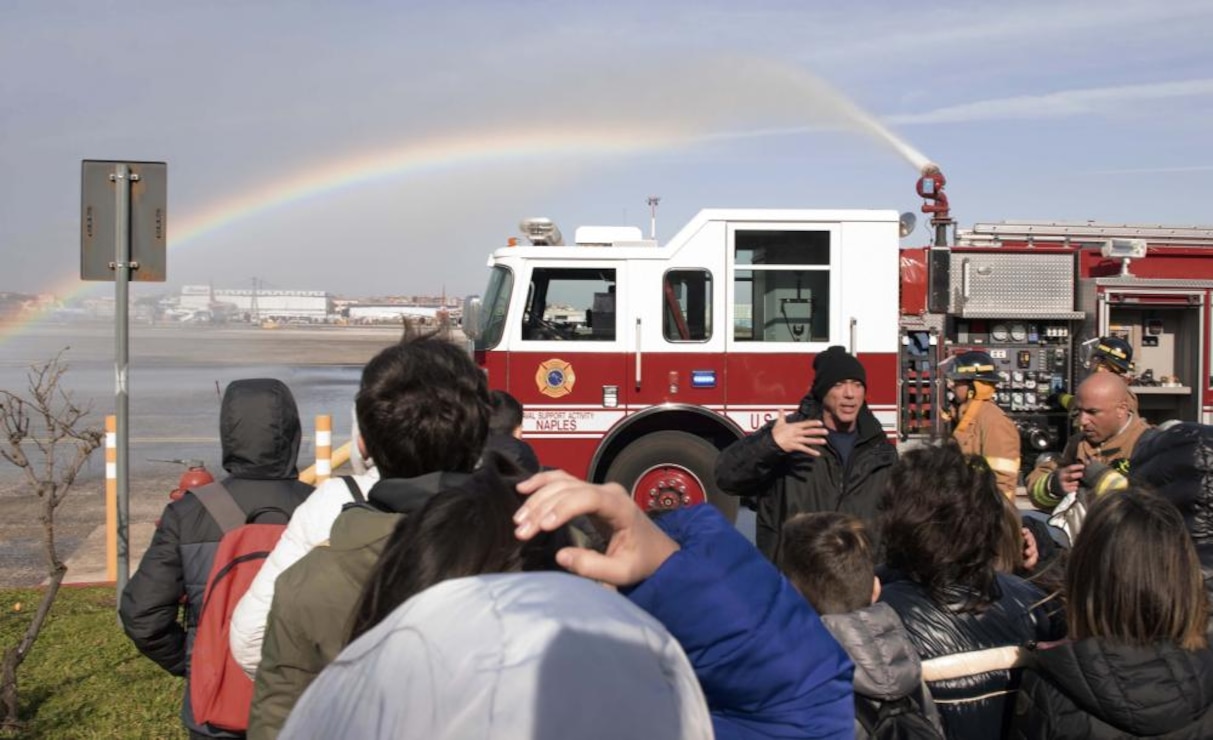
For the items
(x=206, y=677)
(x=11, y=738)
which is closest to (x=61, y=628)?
(x=11, y=738)

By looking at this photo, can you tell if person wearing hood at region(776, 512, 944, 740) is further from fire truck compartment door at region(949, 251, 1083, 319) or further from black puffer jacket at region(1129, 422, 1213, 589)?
fire truck compartment door at region(949, 251, 1083, 319)

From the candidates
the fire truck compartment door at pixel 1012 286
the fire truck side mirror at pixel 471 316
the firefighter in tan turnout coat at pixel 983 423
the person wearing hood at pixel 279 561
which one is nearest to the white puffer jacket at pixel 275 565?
the person wearing hood at pixel 279 561

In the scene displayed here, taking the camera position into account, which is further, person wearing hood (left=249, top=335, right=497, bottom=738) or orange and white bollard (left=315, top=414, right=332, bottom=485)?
orange and white bollard (left=315, top=414, right=332, bottom=485)

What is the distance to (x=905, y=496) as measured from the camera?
9.54 feet

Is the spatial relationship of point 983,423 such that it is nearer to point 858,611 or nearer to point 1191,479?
point 1191,479

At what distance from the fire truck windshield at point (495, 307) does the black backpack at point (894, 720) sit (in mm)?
6723

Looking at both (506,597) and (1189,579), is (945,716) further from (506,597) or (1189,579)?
(506,597)

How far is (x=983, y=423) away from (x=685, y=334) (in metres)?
3.55

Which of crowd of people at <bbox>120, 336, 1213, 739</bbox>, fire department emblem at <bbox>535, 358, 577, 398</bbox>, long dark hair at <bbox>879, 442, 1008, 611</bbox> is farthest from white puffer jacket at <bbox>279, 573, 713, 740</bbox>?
fire department emblem at <bbox>535, 358, 577, 398</bbox>

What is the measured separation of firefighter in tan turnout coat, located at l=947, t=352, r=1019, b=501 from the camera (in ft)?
18.0

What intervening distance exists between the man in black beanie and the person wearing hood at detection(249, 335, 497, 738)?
7.03 ft

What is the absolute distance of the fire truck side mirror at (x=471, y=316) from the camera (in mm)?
8820

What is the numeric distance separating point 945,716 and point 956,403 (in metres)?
3.96

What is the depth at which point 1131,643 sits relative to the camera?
2.37m
